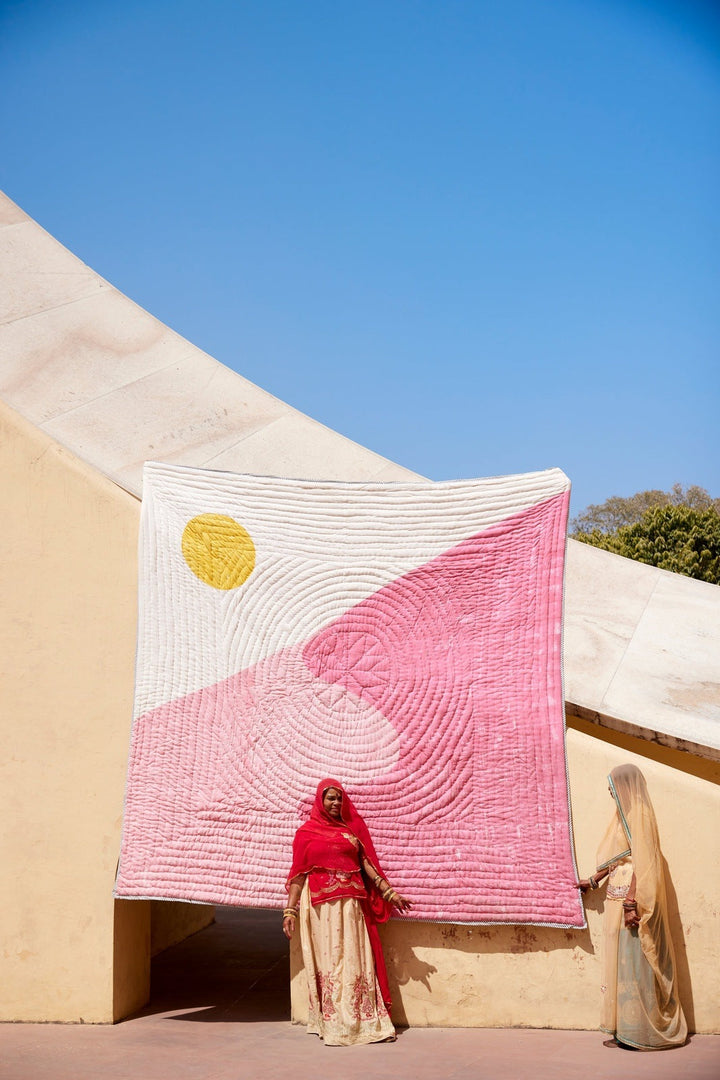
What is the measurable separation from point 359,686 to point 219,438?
1.63 m

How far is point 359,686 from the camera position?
434 centimetres

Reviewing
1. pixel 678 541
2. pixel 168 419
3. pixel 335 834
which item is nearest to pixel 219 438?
pixel 168 419

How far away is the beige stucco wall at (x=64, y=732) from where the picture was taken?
424 centimetres

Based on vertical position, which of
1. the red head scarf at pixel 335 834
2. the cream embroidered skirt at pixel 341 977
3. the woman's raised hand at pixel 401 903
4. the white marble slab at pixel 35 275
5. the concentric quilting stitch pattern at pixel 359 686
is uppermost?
the white marble slab at pixel 35 275

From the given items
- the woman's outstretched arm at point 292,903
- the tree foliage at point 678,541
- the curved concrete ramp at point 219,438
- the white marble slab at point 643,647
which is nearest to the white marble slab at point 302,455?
the curved concrete ramp at point 219,438

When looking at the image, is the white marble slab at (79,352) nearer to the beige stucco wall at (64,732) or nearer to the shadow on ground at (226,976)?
the beige stucco wall at (64,732)

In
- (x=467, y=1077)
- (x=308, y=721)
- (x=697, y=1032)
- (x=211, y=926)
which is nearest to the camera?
(x=467, y=1077)

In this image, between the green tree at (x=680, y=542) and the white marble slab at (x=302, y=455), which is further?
the green tree at (x=680, y=542)

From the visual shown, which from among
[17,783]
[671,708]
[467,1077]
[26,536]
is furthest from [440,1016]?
[26,536]

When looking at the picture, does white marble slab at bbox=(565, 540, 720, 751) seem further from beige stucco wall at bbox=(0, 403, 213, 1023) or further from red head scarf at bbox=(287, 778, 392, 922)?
beige stucco wall at bbox=(0, 403, 213, 1023)

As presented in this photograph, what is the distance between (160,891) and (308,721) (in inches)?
35.9

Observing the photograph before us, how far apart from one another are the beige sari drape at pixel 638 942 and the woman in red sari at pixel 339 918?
828mm

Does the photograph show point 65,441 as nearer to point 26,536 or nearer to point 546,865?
point 26,536

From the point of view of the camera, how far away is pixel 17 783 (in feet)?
14.3
